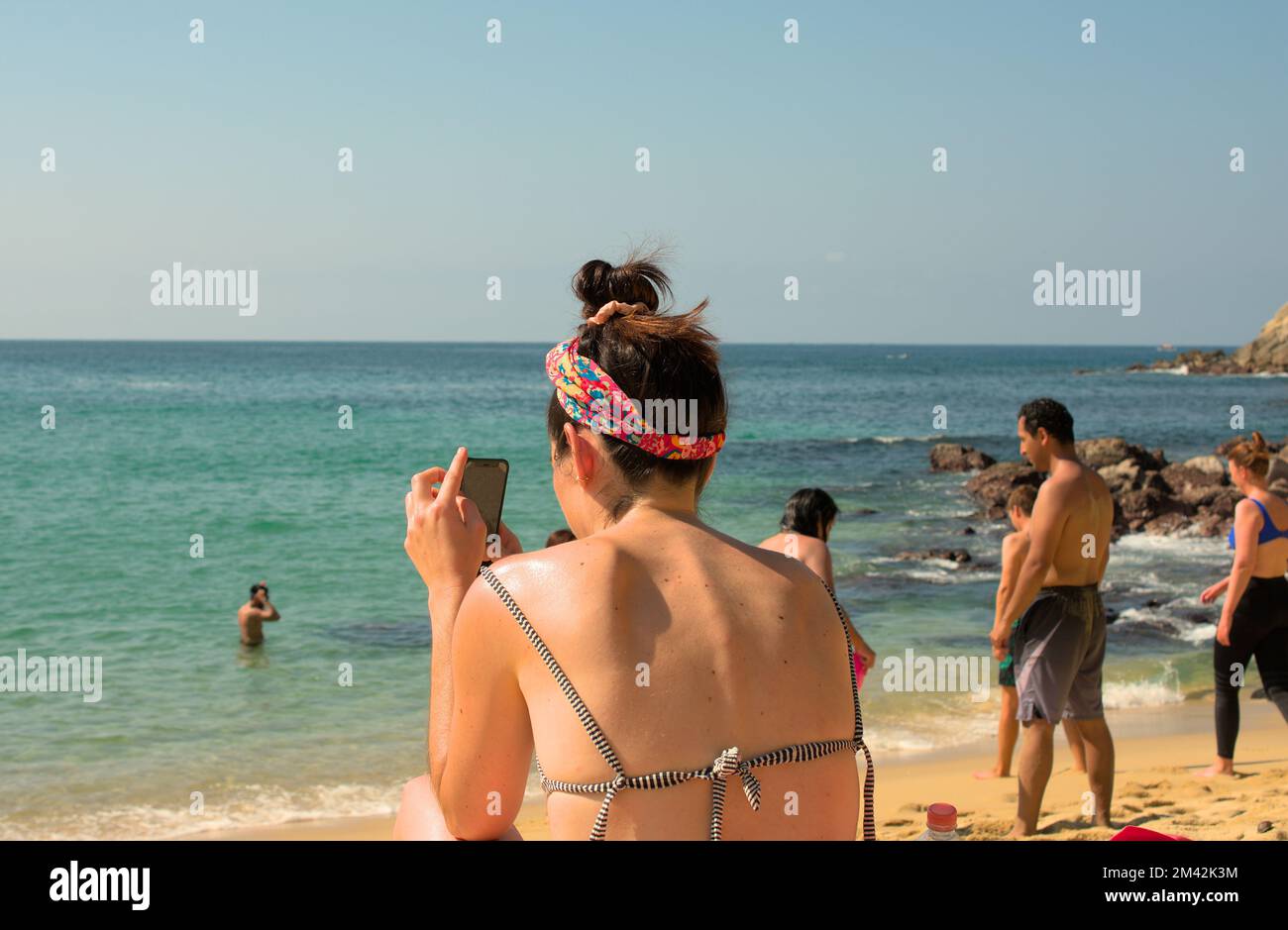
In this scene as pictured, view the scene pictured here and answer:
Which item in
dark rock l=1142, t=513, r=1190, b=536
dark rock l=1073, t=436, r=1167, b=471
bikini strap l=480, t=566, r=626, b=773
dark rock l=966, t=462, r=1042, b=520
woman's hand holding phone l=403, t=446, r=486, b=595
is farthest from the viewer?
dark rock l=1073, t=436, r=1167, b=471

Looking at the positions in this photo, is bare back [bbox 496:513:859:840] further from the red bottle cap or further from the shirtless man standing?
the shirtless man standing

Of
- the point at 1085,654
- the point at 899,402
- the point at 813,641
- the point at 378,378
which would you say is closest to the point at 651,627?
the point at 813,641

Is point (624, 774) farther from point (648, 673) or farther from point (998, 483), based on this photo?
point (998, 483)

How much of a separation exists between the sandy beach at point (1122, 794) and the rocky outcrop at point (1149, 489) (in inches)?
376

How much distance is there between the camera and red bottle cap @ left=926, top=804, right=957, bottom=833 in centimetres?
386

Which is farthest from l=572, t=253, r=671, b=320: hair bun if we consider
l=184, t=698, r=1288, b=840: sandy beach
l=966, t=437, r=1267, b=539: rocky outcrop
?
l=966, t=437, r=1267, b=539: rocky outcrop

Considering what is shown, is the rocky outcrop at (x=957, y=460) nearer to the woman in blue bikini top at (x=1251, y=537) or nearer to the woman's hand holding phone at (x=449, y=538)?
the woman in blue bikini top at (x=1251, y=537)

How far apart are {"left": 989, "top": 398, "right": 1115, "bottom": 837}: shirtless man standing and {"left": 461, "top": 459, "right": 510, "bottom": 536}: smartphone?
399 centimetres

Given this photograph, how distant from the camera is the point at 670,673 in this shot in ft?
6.13

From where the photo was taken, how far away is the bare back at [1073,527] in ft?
19.5

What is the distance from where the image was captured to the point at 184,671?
41.7ft
